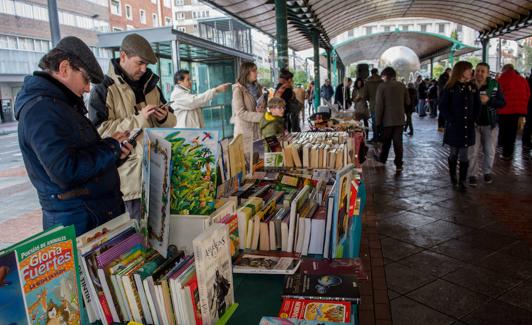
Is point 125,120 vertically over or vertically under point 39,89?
under

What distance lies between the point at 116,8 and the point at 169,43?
111 ft

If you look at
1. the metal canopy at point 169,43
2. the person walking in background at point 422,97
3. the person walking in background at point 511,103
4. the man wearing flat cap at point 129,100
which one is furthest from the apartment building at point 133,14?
the man wearing flat cap at point 129,100

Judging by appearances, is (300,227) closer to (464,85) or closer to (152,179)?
(152,179)

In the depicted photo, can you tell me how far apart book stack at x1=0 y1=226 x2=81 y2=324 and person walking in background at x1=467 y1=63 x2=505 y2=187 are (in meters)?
5.95

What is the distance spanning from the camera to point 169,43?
25.1 ft

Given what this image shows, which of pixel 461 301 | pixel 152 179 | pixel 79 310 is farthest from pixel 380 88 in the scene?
pixel 79 310

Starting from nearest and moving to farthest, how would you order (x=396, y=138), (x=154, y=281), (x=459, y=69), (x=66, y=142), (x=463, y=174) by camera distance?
(x=154, y=281), (x=66, y=142), (x=459, y=69), (x=463, y=174), (x=396, y=138)

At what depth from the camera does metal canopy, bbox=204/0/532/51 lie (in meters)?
10.8

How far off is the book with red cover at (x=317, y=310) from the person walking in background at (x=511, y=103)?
25.8 ft

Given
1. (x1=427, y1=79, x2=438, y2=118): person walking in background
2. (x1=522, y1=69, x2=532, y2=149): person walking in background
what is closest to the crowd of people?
(x1=522, y1=69, x2=532, y2=149): person walking in background

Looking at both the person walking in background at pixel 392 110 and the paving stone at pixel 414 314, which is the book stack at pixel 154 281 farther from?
the person walking in background at pixel 392 110

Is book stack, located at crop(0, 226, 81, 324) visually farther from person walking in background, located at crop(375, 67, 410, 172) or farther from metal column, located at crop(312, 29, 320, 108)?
metal column, located at crop(312, 29, 320, 108)

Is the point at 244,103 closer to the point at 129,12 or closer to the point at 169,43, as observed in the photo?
the point at 169,43

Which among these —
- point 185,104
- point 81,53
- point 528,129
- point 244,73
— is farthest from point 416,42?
point 81,53
